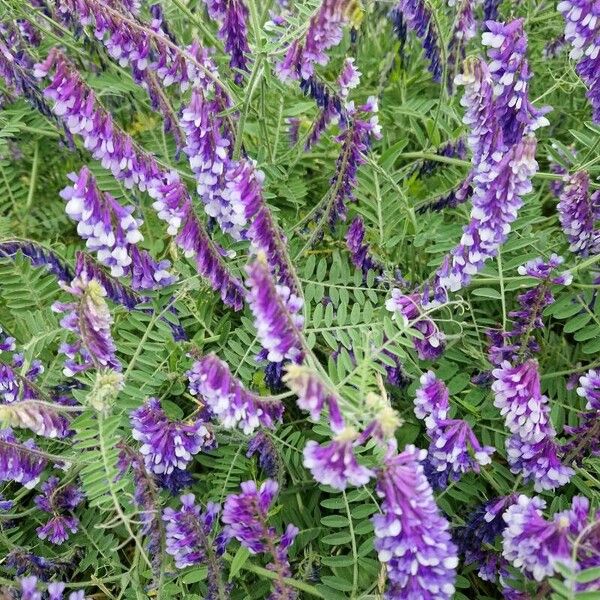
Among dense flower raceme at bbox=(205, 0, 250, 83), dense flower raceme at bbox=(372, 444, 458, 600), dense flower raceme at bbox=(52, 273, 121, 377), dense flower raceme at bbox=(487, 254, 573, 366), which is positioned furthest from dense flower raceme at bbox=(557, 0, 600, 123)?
dense flower raceme at bbox=(52, 273, 121, 377)

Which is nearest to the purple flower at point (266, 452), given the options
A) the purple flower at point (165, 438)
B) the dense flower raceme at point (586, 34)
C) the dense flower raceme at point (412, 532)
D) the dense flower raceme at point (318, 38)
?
the purple flower at point (165, 438)

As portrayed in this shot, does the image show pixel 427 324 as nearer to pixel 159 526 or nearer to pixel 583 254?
pixel 583 254

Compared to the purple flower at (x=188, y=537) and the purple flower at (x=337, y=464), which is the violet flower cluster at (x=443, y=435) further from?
the purple flower at (x=188, y=537)

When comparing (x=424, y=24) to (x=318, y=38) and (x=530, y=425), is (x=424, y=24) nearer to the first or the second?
(x=318, y=38)

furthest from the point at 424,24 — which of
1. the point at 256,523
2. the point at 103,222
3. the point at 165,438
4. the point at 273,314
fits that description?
the point at 256,523

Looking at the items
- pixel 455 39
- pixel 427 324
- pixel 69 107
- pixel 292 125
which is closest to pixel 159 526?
pixel 427 324

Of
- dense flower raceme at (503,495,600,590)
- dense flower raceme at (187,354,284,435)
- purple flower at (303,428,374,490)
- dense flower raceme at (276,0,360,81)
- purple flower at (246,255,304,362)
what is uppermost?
dense flower raceme at (276,0,360,81)

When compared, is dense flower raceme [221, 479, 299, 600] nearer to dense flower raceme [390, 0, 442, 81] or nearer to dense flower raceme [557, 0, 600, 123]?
dense flower raceme [557, 0, 600, 123]
